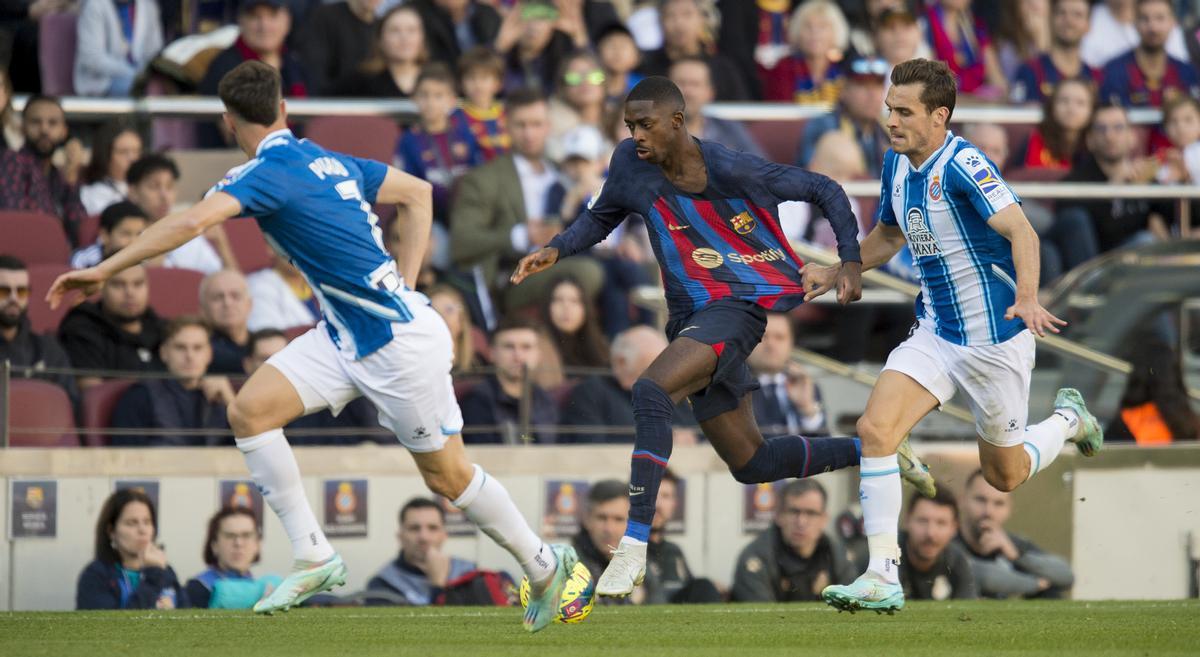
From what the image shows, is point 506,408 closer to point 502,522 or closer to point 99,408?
point 99,408

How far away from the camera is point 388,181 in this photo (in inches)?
295

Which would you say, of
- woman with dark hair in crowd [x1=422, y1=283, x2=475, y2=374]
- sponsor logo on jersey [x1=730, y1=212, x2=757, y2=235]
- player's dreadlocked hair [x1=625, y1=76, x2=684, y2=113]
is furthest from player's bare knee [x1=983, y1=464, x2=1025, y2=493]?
A: woman with dark hair in crowd [x1=422, y1=283, x2=475, y2=374]

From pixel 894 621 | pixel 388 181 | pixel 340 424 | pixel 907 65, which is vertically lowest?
pixel 894 621

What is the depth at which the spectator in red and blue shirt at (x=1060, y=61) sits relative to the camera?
1502cm

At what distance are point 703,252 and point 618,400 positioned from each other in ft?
9.97

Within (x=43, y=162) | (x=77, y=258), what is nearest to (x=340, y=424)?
(x=77, y=258)

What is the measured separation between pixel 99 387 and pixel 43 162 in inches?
91.3

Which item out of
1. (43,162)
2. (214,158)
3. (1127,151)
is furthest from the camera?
(1127,151)

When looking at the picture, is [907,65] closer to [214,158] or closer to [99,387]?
[99,387]

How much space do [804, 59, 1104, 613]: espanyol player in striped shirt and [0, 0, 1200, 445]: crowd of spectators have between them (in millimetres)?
3321

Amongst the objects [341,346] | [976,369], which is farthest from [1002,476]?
[341,346]

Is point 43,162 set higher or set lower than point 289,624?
higher

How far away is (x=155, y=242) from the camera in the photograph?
657 cm

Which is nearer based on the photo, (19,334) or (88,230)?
(19,334)
